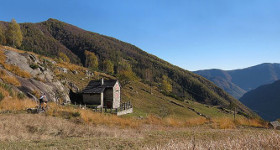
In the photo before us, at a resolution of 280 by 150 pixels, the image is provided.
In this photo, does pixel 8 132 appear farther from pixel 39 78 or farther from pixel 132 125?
pixel 39 78

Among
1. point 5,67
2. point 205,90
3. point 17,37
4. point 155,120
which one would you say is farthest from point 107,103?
point 205,90

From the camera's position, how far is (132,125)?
12.1 meters

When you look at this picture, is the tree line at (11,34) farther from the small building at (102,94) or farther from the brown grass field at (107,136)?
the brown grass field at (107,136)

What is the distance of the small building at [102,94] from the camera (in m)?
37.4

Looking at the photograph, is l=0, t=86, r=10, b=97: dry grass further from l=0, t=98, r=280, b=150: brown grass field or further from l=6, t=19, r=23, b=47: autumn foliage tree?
l=6, t=19, r=23, b=47: autumn foliage tree

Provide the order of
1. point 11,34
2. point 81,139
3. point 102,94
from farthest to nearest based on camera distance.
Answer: point 11,34 → point 102,94 → point 81,139

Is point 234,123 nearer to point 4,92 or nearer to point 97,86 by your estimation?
point 4,92

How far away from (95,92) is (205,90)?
13449cm

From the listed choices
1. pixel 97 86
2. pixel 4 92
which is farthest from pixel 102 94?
pixel 4 92

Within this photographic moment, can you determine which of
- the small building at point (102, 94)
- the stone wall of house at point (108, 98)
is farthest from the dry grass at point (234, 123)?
the stone wall of house at point (108, 98)

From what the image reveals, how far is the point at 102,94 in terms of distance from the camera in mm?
38250

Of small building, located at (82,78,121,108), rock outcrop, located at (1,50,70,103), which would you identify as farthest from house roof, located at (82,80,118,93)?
rock outcrop, located at (1,50,70,103)

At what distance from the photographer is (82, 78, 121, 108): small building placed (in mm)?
37438

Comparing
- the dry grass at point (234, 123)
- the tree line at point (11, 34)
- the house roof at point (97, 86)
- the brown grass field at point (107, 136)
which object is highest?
the tree line at point (11, 34)
